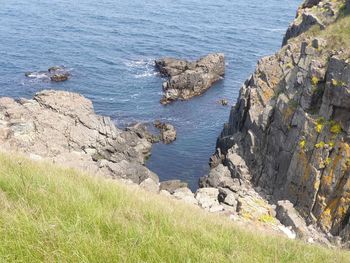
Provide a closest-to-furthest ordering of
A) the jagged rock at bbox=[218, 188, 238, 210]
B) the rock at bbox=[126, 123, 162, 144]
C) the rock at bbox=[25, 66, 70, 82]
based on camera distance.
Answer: the jagged rock at bbox=[218, 188, 238, 210], the rock at bbox=[126, 123, 162, 144], the rock at bbox=[25, 66, 70, 82]

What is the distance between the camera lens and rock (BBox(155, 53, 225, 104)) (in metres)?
64.5

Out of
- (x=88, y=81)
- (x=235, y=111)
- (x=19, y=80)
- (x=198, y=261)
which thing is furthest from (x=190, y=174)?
(x=198, y=261)

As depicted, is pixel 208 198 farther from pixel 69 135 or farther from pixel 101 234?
pixel 101 234

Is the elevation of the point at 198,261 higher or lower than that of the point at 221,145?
higher

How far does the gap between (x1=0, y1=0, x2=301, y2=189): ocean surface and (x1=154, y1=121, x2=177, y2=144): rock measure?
3.49ft

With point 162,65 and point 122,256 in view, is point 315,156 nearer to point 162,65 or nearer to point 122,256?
point 122,256

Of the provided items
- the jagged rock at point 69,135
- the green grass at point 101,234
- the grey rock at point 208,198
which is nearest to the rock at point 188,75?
the jagged rock at point 69,135

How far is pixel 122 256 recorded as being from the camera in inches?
228

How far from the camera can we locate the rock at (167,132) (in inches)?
2021

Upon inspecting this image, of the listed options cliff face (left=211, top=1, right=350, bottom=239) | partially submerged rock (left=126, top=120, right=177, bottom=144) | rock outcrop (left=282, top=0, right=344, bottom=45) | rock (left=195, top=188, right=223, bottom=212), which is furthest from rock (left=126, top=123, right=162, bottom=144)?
rock outcrop (left=282, top=0, right=344, bottom=45)

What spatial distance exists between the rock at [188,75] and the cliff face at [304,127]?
18993 mm

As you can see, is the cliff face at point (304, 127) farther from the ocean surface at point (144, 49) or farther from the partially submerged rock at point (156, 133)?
the ocean surface at point (144, 49)

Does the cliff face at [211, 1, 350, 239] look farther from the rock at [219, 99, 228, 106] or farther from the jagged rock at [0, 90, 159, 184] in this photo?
the rock at [219, 99, 228, 106]

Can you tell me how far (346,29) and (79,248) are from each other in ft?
115
